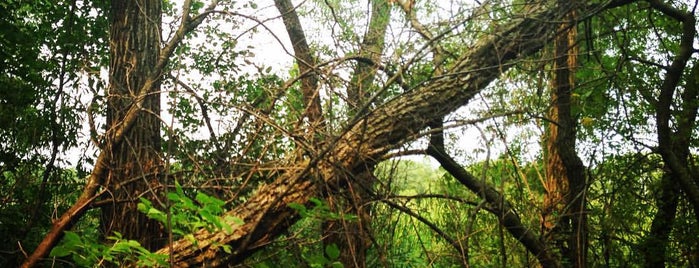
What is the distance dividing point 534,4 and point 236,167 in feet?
7.05

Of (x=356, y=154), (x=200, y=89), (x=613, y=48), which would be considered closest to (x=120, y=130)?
(x=356, y=154)

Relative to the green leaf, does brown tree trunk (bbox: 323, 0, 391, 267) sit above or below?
above

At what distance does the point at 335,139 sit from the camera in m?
2.92

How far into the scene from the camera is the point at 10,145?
4715mm

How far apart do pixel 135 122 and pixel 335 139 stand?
1586 millimetres

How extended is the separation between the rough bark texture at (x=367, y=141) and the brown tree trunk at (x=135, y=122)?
0.50 m

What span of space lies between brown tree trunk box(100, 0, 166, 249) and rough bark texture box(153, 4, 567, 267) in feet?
1.64

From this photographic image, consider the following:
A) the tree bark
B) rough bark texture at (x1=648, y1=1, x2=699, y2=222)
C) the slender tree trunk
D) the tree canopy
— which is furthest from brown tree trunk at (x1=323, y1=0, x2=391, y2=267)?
the slender tree trunk

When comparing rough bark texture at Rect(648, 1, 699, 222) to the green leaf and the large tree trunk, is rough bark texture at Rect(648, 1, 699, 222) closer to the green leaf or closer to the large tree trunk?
the large tree trunk

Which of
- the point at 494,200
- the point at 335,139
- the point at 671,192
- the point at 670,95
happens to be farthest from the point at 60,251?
the point at 671,192

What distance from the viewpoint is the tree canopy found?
10.5 feet

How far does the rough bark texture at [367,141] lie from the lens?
10.6 feet

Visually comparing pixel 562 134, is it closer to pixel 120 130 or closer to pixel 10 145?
pixel 120 130

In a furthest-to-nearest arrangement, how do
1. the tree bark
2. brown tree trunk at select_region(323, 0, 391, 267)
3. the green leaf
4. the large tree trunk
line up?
1. the tree bark
2. the large tree trunk
3. brown tree trunk at select_region(323, 0, 391, 267)
4. the green leaf
